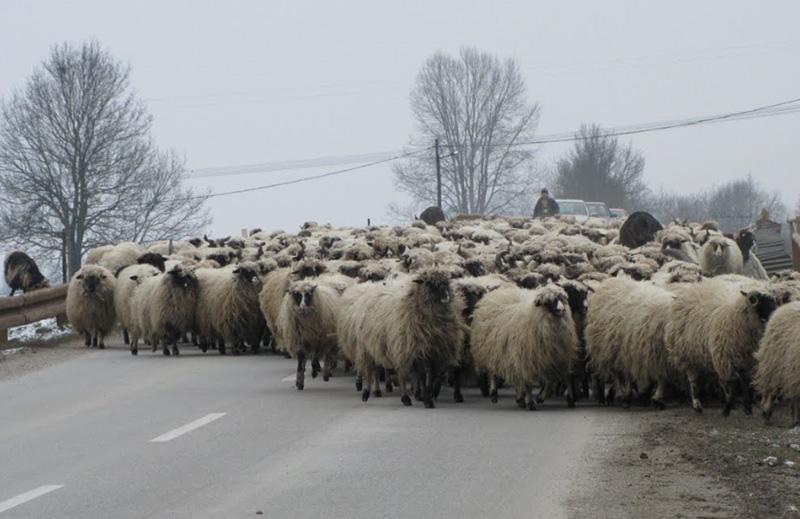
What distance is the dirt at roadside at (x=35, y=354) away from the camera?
2248 centimetres

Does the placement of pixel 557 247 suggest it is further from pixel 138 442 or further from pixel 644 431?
pixel 138 442

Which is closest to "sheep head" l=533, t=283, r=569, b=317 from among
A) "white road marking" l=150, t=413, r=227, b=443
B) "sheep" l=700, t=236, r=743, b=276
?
"white road marking" l=150, t=413, r=227, b=443

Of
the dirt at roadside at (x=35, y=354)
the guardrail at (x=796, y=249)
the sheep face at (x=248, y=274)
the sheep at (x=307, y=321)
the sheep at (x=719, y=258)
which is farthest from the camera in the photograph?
the guardrail at (x=796, y=249)

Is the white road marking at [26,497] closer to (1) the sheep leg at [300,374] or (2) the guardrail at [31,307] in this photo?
(1) the sheep leg at [300,374]

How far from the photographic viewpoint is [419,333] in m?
16.7

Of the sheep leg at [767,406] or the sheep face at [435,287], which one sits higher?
the sheep face at [435,287]

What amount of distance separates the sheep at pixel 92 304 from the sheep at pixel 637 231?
11.7 m

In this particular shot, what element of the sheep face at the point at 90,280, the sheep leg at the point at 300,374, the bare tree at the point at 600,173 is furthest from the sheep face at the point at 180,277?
the bare tree at the point at 600,173

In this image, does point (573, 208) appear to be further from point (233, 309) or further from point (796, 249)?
point (233, 309)

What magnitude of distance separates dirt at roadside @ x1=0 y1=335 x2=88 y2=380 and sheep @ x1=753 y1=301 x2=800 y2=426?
39.1 ft

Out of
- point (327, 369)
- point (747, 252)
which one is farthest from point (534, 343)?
point (747, 252)

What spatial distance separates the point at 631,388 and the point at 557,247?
7524mm

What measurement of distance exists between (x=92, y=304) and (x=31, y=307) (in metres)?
2.55

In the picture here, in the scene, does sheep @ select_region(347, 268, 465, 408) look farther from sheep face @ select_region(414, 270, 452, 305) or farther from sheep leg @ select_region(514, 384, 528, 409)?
sheep leg @ select_region(514, 384, 528, 409)
